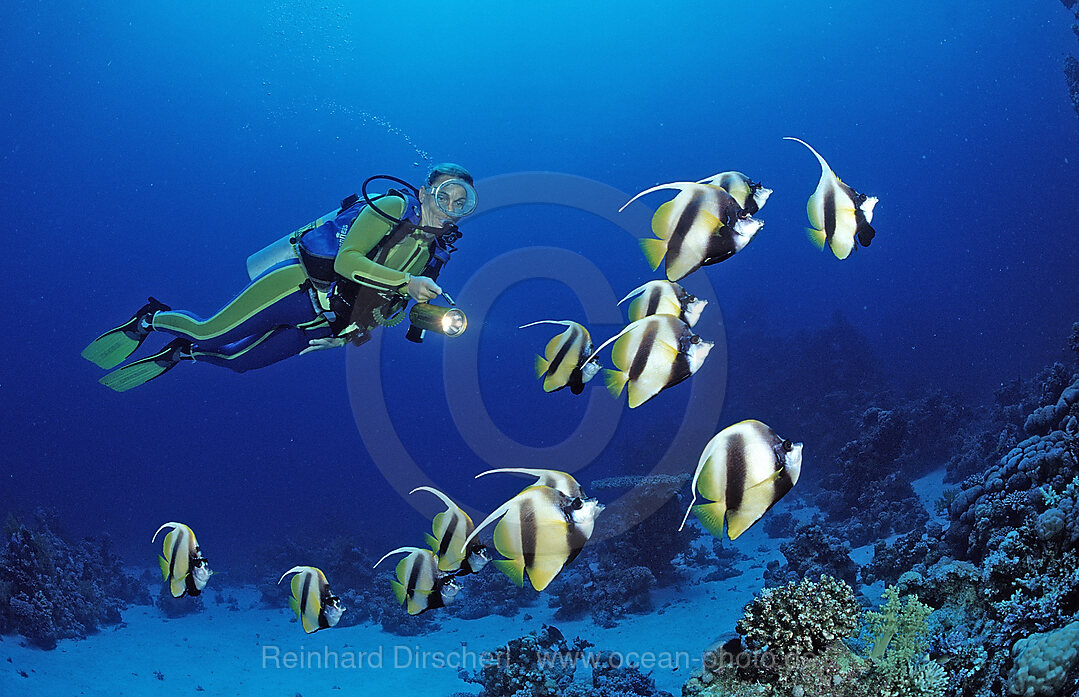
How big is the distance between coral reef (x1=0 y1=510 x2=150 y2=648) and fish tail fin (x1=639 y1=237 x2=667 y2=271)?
44.2ft

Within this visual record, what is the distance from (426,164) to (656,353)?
3875 centimetres

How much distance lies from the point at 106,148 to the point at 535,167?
162ft

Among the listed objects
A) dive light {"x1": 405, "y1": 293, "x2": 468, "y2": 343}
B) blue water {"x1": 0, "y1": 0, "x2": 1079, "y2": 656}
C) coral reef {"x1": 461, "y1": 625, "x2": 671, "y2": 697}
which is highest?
blue water {"x1": 0, "y1": 0, "x2": 1079, "y2": 656}

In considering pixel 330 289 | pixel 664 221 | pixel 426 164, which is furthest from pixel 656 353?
pixel 426 164

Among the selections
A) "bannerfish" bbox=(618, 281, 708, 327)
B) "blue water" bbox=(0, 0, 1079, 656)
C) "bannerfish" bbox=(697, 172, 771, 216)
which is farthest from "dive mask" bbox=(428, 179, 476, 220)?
"blue water" bbox=(0, 0, 1079, 656)

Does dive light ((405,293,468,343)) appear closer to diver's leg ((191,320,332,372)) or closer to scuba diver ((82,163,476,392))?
scuba diver ((82,163,476,392))

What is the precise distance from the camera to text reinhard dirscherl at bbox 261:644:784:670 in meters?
3.35

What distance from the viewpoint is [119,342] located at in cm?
603

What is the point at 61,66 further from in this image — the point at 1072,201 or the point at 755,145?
the point at 1072,201

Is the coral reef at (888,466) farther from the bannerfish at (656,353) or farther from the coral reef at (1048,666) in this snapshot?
the bannerfish at (656,353)

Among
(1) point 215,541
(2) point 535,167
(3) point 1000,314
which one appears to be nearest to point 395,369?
(2) point 535,167

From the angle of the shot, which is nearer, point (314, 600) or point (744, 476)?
point (744, 476)

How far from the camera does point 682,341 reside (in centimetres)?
236

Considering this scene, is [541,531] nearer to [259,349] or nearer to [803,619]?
[803,619]
